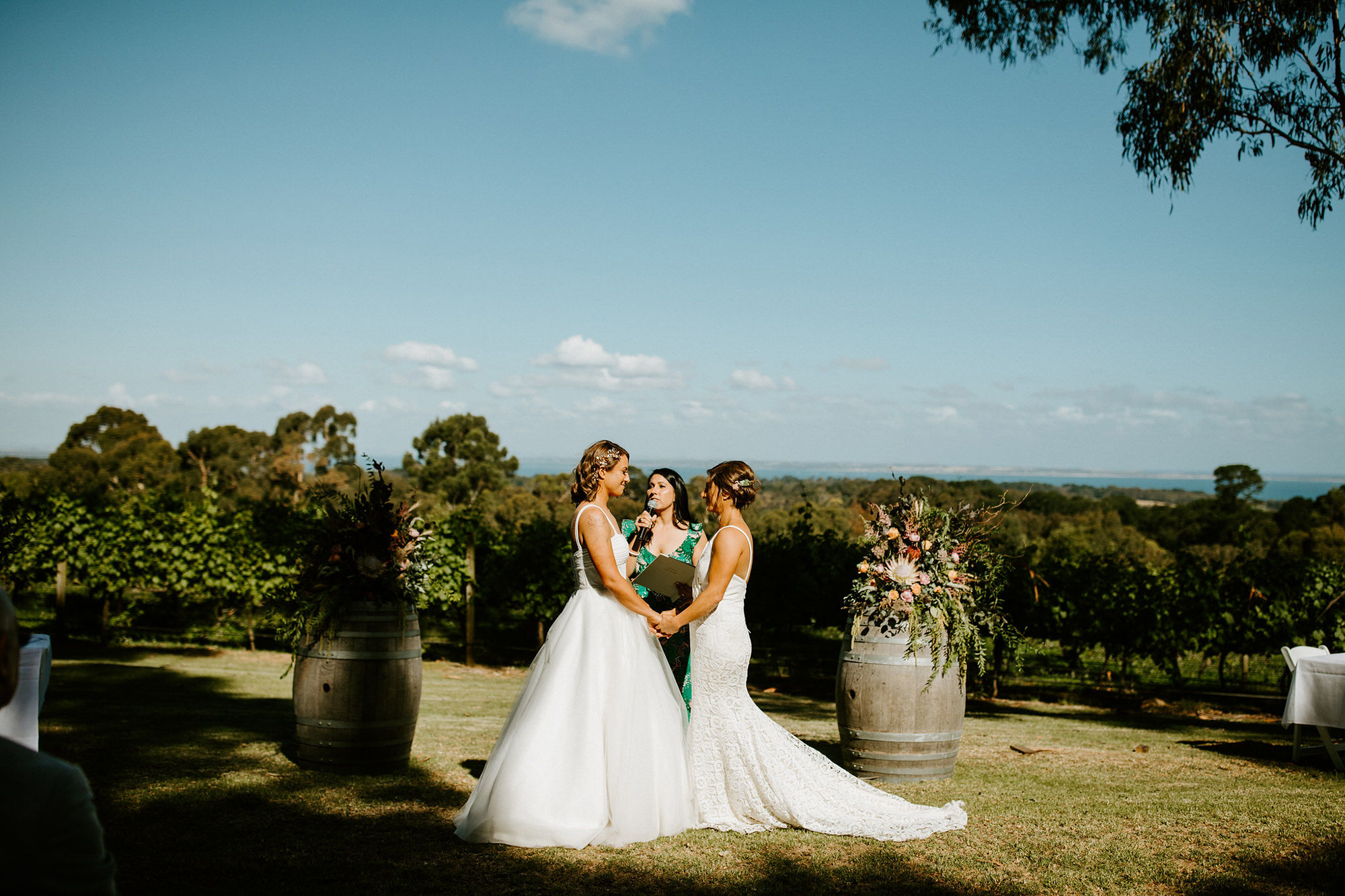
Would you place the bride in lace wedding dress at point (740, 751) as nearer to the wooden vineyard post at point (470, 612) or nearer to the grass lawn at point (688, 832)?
the grass lawn at point (688, 832)

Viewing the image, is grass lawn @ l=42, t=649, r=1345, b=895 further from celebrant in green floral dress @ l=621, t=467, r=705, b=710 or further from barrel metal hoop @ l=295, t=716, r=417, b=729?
celebrant in green floral dress @ l=621, t=467, r=705, b=710

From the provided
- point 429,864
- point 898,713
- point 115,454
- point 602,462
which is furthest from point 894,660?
point 115,454

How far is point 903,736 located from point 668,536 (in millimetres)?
2078

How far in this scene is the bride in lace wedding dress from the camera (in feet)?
16.4

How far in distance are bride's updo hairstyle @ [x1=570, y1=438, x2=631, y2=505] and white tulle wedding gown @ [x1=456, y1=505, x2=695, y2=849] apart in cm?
14

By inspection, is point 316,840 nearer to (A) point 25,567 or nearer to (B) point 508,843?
(B) point 508,843

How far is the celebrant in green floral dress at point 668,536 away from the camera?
6406 mm

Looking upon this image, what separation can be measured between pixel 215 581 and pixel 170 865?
32.9 ft

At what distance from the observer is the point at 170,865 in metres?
4.02

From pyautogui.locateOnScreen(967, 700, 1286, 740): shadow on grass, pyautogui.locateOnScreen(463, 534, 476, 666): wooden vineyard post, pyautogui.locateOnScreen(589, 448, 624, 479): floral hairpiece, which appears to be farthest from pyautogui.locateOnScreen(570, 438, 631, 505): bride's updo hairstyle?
pyautogui.locateOnScreen(463, 534, 476, 666): wooden vineyard post

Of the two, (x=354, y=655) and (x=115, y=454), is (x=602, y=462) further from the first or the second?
(x=115, y=454)

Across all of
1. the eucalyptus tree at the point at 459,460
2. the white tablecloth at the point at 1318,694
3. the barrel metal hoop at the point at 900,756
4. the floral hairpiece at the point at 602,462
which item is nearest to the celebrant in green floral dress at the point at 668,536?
the floral hairpiece at the point at 602,462

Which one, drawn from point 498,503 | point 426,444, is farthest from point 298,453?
point 498,503

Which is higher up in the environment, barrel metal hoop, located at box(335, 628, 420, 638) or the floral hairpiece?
the floral hairpiece
